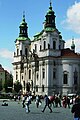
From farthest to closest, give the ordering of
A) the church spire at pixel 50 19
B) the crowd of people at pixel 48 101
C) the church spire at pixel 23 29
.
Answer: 1. the church spire at pixel 23 29
2. the church spire at pixel 50 19
3. the crowd of people at pixel 48 101

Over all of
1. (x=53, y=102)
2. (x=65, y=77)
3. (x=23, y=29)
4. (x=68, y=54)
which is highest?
(x=23, y=29)

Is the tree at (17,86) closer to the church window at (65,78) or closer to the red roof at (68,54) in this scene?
the church window at (65,78)

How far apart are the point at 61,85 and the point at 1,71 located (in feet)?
167

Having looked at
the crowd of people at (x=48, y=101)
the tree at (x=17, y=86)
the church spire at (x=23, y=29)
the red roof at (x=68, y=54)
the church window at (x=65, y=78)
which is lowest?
the crowd of people at (x=48, y=101)

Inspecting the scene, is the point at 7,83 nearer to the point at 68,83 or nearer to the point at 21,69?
the point at 21,69

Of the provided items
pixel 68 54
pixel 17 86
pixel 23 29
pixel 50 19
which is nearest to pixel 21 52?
pixel 23 29

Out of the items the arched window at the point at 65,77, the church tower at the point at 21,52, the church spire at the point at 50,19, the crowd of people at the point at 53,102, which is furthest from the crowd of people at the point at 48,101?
the church tower at the point at 21,52

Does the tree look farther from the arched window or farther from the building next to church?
the arched window

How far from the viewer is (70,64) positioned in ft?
283

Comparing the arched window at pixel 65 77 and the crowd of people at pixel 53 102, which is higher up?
the arched window at pixel 65 77

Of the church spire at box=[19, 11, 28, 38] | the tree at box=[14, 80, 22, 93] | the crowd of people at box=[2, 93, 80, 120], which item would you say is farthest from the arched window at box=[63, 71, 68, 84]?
the crowd of people at box=[2, 93, 80, 120]

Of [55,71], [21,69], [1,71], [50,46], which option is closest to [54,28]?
[50,46]

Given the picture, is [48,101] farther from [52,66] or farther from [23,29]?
[23,29]

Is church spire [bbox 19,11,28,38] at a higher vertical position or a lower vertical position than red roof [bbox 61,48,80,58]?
higher
